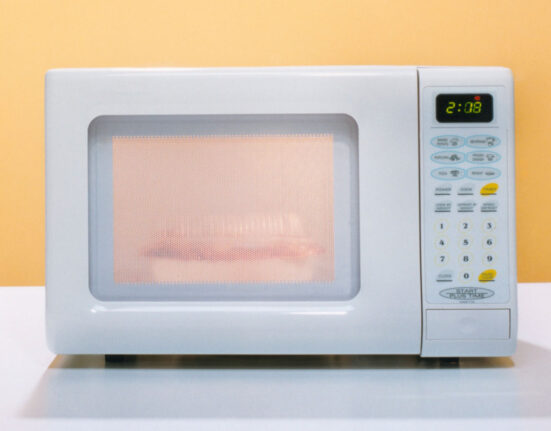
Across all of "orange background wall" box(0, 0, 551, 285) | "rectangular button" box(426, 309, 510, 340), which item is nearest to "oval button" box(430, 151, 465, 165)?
"rectangular button" box(426, 309, 510, 340)

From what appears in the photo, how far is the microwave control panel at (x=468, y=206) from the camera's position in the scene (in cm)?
46

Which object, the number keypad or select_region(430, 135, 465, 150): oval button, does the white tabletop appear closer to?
the number keypad

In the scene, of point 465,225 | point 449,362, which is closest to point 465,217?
point 465,225

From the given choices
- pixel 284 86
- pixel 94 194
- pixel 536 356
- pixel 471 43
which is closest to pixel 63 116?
pixel 94 194

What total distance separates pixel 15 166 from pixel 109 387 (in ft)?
3.32

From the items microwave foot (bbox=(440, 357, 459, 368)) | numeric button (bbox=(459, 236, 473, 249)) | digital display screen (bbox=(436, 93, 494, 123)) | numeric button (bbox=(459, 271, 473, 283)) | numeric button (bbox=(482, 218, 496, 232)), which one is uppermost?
digital display screen (bbox=(436, 93, 494, 123))

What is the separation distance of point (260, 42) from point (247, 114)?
2.75 ft

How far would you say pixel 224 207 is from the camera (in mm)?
493

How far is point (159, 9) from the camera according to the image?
4.13 ft

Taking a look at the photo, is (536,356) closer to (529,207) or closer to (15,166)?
(529,207)

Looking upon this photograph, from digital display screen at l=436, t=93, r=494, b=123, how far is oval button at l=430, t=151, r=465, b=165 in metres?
0.03

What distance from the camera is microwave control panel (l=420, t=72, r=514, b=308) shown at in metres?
0.46

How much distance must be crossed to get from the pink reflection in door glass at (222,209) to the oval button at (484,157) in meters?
0.12

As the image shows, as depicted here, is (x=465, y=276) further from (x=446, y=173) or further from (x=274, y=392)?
(x=274, y=392)
